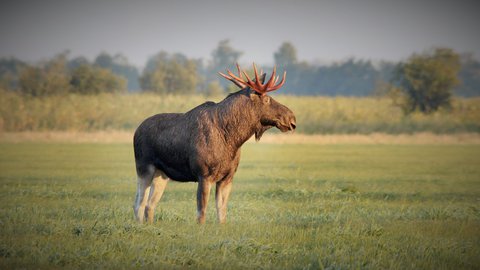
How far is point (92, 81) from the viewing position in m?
63.3

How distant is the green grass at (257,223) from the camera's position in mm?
9500

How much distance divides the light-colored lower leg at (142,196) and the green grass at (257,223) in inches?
6.9

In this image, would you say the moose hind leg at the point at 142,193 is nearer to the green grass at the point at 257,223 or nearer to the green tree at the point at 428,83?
the green grass at the point at 257,223

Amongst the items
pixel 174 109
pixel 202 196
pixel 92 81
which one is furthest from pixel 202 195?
pixel 92 81

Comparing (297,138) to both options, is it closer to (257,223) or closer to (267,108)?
(257,223)

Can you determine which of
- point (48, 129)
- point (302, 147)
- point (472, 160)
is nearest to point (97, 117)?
point (48, 129)

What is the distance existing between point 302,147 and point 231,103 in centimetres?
2993

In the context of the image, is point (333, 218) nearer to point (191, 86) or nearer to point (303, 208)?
point (303, 208)

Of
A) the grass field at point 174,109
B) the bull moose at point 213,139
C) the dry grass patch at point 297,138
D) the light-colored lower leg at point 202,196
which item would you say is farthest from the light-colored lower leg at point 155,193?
the grass field at point 174,109

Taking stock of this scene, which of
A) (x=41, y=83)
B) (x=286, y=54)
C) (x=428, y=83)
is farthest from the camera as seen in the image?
(x=286, y=54)

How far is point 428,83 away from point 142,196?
156 ft

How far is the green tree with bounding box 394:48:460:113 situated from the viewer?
56094 millimetres

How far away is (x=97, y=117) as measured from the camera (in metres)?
53.2

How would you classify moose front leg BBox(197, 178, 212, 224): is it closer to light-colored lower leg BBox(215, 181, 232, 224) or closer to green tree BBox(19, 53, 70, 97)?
light-colored lower leg BBox(215, 181, 232, 224)
